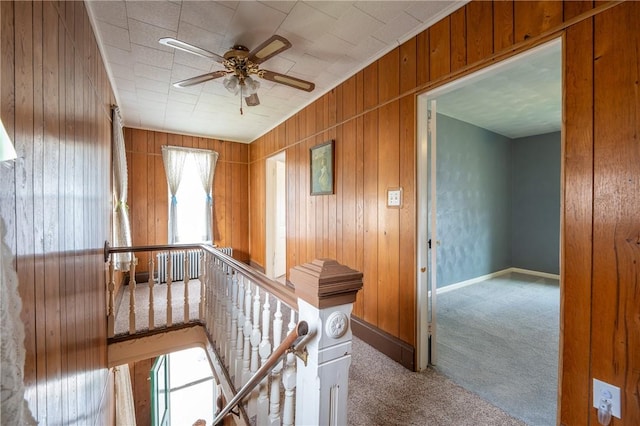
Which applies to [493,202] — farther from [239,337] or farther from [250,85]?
[239,337]

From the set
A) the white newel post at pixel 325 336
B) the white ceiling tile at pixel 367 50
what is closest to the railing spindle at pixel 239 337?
the white newel post at pixel 325 336

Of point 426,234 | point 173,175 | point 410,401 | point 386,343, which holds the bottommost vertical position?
point 410,401

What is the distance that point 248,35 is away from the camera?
7.30 ft

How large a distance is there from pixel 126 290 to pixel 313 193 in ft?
11.1

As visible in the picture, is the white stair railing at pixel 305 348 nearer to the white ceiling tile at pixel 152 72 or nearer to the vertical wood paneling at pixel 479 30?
the vertical wood paneling at pixel 479 30

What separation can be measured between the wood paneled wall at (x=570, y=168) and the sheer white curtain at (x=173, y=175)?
3573mm

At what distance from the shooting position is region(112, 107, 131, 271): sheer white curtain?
10.7 ft

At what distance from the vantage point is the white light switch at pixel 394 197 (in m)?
2.34

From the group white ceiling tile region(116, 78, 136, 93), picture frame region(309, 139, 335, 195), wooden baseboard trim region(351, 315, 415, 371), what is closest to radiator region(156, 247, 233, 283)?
picture frame region(309, 139, 335, 195)

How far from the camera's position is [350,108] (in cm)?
290

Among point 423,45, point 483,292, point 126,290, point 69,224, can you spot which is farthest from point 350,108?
point 126,290

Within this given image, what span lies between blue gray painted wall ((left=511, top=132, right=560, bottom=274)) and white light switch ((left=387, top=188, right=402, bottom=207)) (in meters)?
4.47

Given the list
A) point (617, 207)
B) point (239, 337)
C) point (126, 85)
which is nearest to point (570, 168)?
point (617, 207)

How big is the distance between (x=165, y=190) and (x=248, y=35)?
3.67 metres
